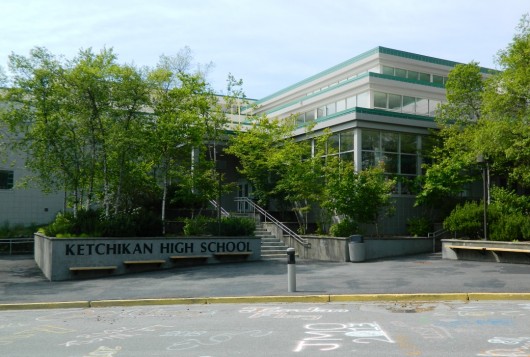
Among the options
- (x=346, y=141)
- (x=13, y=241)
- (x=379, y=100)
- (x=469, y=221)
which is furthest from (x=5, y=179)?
(x=469, y=221)

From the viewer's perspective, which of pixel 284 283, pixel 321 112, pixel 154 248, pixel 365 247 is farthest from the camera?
pixel 321 112

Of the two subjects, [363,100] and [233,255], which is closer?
[233,255]

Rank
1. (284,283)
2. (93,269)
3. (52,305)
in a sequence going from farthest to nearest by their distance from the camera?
(93,269), (284,283), (52,305)

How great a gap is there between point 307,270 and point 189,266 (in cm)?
466

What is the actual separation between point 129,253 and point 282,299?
7965 millimetres

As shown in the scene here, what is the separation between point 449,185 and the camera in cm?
2367

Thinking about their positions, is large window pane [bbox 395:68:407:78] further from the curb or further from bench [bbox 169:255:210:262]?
the curb

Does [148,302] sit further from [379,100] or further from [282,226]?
[379,100]

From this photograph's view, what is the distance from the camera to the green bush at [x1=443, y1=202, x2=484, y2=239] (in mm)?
20312

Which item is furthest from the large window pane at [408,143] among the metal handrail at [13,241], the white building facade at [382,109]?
the metal handrail at [13,241]

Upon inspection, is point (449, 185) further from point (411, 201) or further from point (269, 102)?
point (269, 102)

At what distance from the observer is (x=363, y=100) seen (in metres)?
30.5

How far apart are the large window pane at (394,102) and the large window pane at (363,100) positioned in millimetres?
1505

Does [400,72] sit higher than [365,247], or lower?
higher
